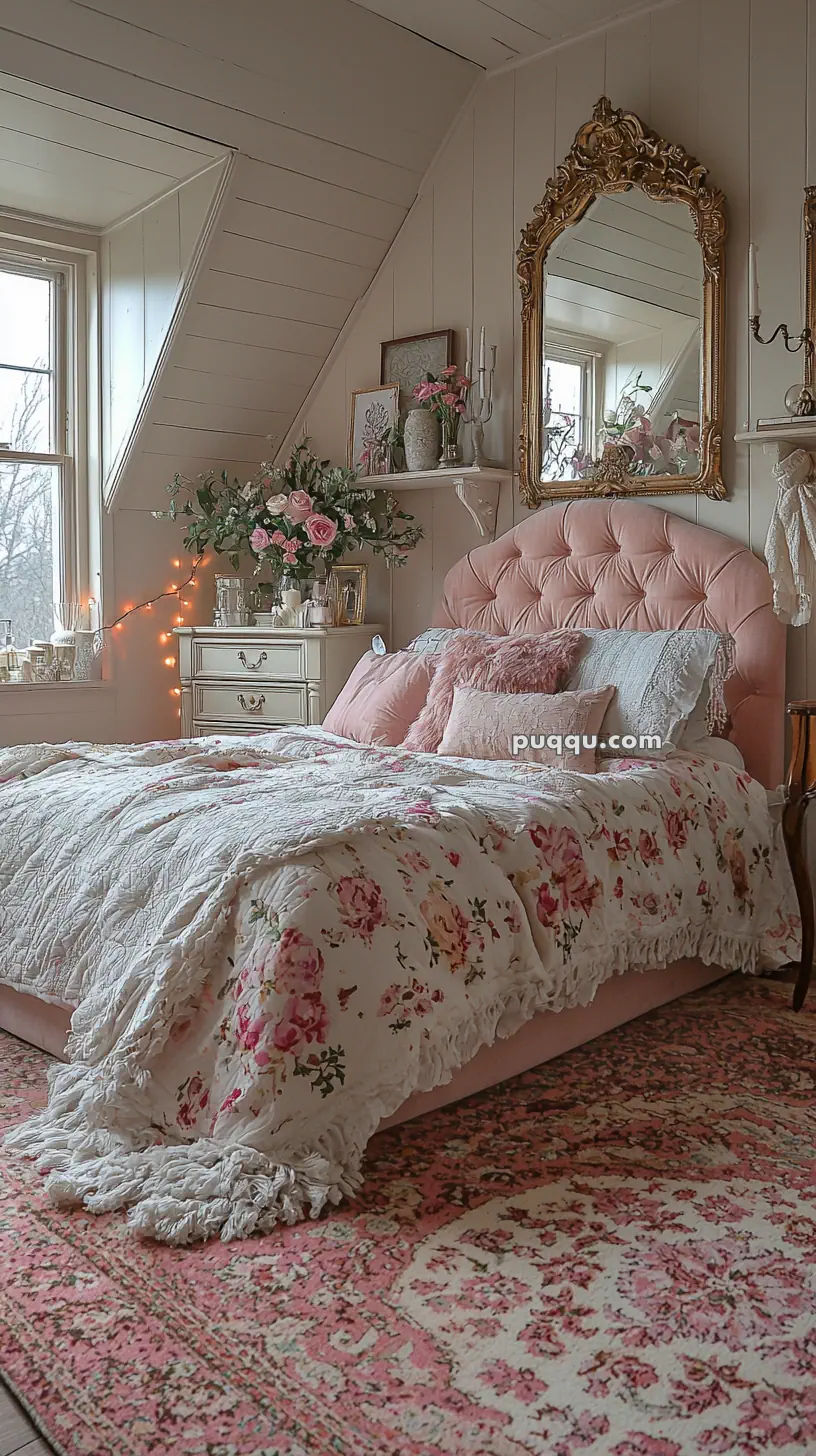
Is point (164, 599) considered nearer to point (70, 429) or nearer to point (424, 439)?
point (70, 429)

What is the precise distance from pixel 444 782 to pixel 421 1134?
79cm

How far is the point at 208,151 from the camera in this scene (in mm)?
3619

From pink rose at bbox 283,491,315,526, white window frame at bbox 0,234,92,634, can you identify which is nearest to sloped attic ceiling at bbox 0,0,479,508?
white window frame at bbox 0,234,92,634

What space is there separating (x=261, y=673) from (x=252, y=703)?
0.35ft

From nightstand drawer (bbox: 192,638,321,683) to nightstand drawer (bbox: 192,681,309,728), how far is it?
35 mm

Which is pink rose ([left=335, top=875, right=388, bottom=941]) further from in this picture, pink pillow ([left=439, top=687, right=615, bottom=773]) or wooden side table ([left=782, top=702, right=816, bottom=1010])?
wooden side table ([left=782, top=702, right=816, bottom=1010])

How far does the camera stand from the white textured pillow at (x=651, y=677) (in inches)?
122

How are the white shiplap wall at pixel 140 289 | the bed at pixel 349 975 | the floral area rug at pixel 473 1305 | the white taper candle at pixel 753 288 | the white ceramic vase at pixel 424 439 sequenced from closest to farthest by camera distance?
the floral area rug at pixel 473 1305 < the bed at pixel 349 975 < the white taper candle at pixel 753 288 < the white shiplap wall at pixel 140 289 < the white ceramic vase at pixel 424 439

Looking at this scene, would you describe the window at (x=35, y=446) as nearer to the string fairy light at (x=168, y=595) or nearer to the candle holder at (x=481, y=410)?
the string fairy light at (x=168, y=595)

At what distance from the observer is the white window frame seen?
432 cm

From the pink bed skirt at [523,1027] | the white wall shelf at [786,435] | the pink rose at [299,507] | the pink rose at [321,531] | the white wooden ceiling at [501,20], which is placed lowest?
the pink bed skirt at [523,1027]

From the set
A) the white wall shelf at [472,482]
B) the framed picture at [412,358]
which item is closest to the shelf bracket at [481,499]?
the white wall shelf at [472,482]

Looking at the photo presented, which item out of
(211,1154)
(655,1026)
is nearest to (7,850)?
(211,1154)

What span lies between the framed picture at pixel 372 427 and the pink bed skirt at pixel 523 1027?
211 centimetres
